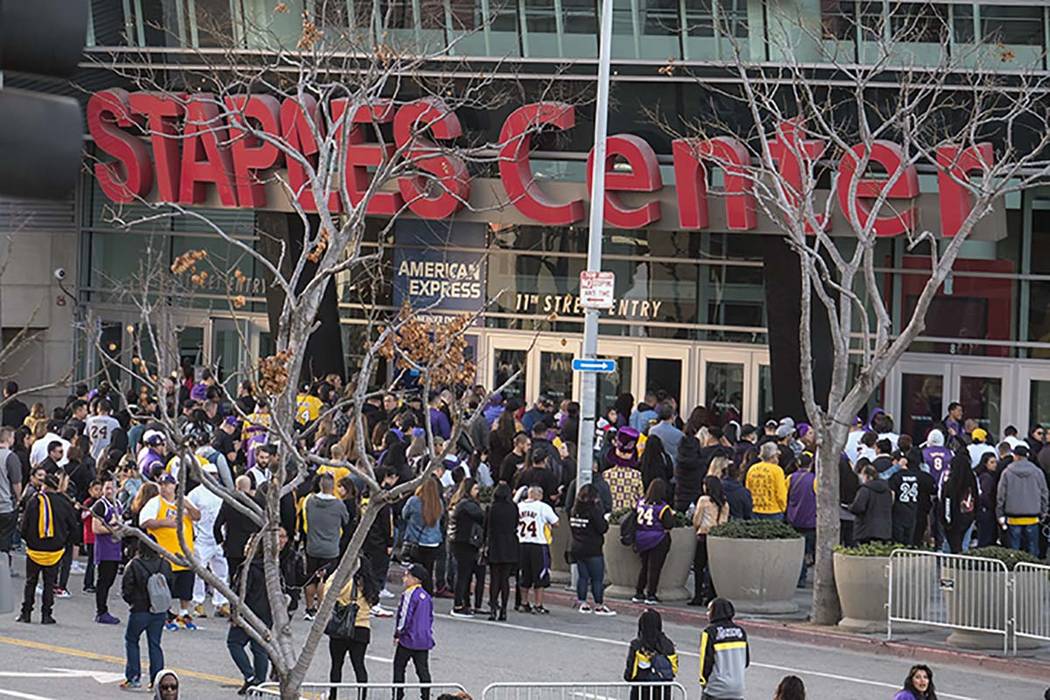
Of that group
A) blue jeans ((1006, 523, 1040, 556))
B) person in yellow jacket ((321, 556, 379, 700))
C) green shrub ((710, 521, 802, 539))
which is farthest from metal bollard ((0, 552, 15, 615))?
blue jeans ((1006, 523, 1040, 556))

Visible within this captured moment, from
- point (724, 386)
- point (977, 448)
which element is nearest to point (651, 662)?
point (977, 448)

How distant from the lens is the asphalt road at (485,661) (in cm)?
1752

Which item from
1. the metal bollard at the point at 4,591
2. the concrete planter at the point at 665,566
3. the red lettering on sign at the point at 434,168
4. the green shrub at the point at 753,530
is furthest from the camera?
the red lettering on sign at the point at 434,168

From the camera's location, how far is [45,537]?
19.9m

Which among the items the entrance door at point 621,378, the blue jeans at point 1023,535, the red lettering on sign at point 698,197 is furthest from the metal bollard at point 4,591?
the entrance door at point 621,378

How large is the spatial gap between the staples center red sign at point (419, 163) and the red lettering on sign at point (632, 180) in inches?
0.7

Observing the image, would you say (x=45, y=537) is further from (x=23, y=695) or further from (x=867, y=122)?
(x=867, y=122)

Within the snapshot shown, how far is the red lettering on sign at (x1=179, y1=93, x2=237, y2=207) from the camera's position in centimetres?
3494

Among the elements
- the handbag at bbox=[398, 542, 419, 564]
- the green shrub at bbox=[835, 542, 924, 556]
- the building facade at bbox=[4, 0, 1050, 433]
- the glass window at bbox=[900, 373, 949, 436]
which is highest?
the building facade at bbox=[4, 0, 1050, 433]

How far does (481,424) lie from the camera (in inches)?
1086

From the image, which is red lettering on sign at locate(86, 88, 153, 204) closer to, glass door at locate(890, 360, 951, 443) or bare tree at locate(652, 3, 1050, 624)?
bare tree at locate(652, 3, 1050, 624)

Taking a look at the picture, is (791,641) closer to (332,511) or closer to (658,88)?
(332,511)

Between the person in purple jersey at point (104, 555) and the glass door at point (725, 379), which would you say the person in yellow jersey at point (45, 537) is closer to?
the person in purple jersey at point (104, 555)

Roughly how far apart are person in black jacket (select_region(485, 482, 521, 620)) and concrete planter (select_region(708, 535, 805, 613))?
7.70ft
